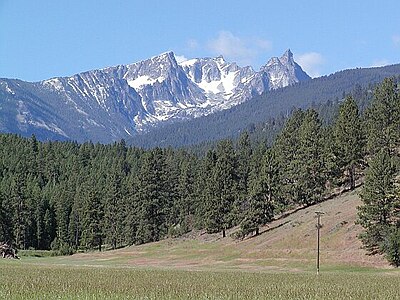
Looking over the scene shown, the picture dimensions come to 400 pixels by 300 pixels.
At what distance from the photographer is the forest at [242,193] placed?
76.6 meters

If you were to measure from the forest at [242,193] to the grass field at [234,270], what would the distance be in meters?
4.01

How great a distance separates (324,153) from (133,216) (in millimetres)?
40577

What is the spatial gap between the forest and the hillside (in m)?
2.81

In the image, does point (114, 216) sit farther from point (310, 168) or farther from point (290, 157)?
point (310, 168)

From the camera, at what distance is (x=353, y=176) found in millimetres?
110250

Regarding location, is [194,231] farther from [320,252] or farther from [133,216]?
[320,252]

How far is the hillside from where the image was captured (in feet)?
251

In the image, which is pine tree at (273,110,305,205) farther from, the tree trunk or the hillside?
the tree trunk

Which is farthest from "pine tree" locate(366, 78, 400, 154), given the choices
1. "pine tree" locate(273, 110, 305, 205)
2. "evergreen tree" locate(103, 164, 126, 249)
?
A: "evergreen tree" locate(103, 164, 126, 249)

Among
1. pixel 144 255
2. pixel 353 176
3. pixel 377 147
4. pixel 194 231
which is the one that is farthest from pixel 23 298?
pixel 194 231

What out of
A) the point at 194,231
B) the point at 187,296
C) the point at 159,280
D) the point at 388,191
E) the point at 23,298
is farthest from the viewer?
the point at 194,231

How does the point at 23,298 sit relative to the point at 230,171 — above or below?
below

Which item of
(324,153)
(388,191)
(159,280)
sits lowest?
(159,280)

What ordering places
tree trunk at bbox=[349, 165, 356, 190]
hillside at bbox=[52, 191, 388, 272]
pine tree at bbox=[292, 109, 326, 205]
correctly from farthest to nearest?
pine tree at bbox=[292, 109, 326, 205] → tree trunk at bbox=[349, 165, 356, 190] → hillside at bbox=[52, 191, 388, 272]
